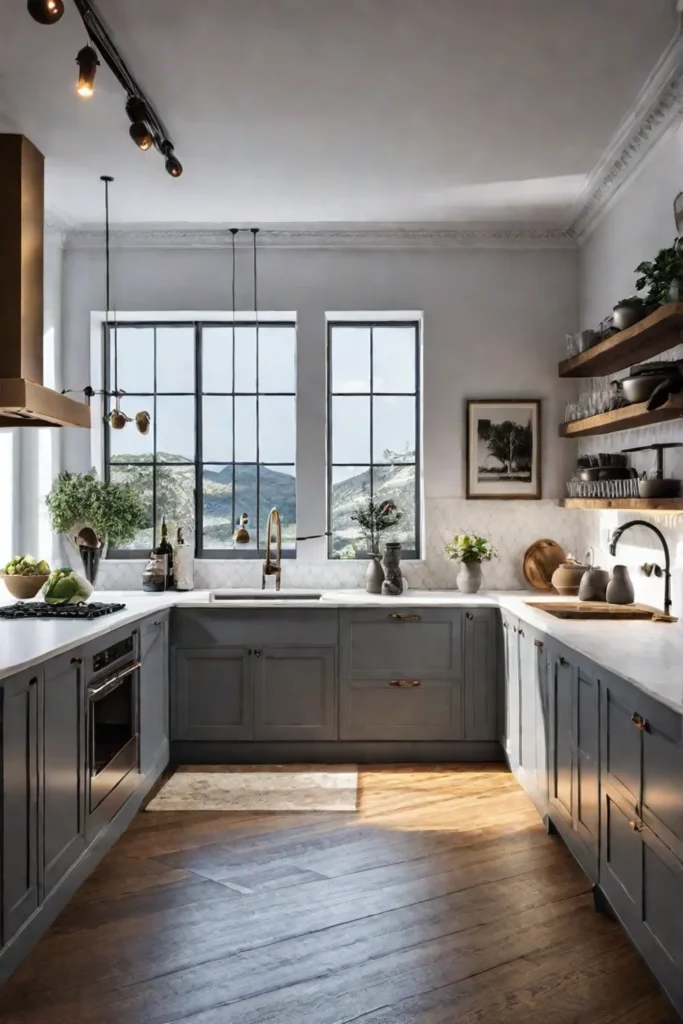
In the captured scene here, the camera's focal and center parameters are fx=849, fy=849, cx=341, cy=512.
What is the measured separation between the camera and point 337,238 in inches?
204

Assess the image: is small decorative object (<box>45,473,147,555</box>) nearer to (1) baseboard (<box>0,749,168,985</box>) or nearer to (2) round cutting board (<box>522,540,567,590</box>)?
(1) baseboard (<box>0,749,168,985</box>)

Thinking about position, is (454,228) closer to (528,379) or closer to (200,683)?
(528,379)

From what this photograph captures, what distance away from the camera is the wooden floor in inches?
93.2

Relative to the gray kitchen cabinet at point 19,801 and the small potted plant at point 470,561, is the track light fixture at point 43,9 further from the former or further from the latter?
the small potted plant at point 470,561

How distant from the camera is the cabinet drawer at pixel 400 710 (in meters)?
4.61

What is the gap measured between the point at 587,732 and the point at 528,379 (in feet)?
9.02

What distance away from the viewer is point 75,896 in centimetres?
306

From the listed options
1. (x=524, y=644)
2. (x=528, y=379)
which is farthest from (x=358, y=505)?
(x=524, y=644)

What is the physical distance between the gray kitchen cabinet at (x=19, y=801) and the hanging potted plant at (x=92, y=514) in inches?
85.9

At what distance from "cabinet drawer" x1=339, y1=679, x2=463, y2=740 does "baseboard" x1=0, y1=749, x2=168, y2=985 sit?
43.4 inches

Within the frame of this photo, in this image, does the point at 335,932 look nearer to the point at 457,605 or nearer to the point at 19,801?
the point at 19,801

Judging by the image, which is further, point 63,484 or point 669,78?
point 63,484

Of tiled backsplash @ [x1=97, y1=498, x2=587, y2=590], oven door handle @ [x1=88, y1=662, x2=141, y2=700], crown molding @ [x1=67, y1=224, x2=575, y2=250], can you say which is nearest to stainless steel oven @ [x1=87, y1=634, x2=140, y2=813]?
oven door handle @ [x1=88, y1=662, x2=141, y2=700]

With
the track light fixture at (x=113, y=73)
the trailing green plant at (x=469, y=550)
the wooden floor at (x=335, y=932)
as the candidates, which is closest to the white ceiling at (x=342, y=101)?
the track light fixture at (x=113, y=73)
